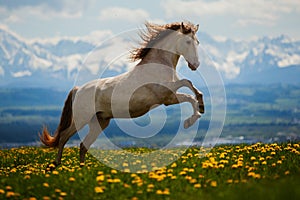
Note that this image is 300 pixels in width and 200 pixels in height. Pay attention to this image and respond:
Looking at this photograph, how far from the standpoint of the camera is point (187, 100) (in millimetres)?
11945

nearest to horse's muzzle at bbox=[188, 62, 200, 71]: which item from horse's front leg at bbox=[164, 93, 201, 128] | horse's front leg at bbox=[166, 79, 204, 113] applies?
horse's front leg at bbox=[166, 79, 204, 113]

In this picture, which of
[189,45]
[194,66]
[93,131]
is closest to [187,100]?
[194,66]

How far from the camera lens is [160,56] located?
12.8 meters

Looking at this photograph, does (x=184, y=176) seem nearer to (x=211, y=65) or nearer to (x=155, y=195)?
(x=155, y=195)

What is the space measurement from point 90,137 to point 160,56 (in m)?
3.35

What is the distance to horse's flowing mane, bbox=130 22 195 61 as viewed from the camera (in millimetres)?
13070

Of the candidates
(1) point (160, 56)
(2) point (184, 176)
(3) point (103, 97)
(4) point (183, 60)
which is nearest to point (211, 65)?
(4) point (183, 60)

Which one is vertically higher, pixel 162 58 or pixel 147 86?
pixel 162 58

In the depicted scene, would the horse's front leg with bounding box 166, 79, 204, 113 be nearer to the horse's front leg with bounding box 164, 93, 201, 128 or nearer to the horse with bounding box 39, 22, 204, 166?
the horse with bounding box 39, 22, 204, 166

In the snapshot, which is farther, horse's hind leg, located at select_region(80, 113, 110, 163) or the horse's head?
horse's hind leg, located at select_region(80, 113, 110, 163)

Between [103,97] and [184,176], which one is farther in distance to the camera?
[103,97]

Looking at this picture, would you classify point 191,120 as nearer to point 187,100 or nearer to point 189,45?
point 187,100

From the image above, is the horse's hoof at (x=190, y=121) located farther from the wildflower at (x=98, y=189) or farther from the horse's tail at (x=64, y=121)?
the horse's tail at (x=64, y=121)

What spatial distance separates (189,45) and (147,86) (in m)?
1.62
